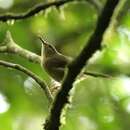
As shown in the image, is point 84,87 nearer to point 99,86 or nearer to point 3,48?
point 99,86

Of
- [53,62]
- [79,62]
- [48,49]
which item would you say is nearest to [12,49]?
[53,62]

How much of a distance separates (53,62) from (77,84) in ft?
0.76

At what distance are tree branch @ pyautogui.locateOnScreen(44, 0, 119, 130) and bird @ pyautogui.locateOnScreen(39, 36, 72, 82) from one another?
4.60 feet

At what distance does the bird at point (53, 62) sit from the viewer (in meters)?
3.33

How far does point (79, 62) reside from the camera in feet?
4.93

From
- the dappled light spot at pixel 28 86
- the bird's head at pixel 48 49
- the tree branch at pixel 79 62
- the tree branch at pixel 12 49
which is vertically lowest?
the dappled light spot at pixel 28 86

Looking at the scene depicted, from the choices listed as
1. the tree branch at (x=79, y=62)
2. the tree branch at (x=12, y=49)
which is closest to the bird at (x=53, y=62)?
the tree branch at (x=12, y=49)

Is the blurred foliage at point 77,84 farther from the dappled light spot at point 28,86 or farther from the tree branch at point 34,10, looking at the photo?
the tree branch at point 34,10

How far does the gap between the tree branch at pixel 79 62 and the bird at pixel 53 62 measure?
140 cm

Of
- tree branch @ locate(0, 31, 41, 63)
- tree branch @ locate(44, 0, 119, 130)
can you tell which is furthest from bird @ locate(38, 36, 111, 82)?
tree branch @ locate(44, 0, 119, 130)

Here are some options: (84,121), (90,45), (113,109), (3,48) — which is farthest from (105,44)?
(84,121)

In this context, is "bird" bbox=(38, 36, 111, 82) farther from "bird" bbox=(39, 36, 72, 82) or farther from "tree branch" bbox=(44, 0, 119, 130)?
"tree branch" bbox=(44, 0, 119, 130)

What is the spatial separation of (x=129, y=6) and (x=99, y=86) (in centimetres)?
63

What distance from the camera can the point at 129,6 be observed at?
3691 mm
